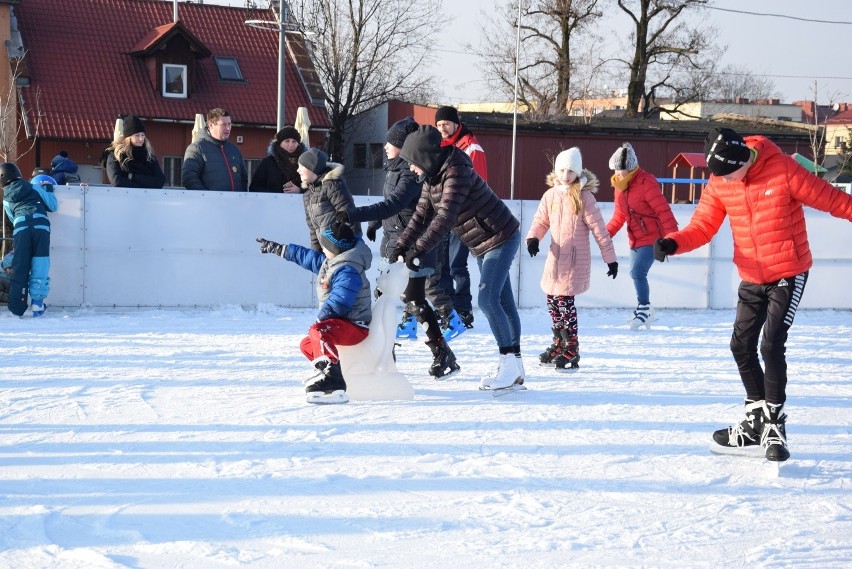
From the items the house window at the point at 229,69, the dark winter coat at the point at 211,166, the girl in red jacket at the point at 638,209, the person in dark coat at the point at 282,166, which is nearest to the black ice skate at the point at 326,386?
the person in dark coat at the point at 282,166

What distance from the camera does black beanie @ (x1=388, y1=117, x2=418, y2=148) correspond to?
649 centimetres

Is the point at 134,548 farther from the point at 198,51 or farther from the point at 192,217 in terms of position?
the point at 198,51

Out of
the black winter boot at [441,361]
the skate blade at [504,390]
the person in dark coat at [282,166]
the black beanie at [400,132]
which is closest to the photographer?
the skate blade at [504,390]

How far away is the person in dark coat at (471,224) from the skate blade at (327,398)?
758 mm

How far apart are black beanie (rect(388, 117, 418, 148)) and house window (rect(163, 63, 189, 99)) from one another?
2296 cm

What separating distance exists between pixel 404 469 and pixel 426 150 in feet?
6.47

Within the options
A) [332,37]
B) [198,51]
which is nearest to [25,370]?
[198,51]

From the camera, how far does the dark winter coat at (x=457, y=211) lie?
18.1 ft

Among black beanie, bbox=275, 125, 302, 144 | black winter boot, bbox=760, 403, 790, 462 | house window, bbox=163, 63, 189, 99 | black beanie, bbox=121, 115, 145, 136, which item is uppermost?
house window, bbox=163, 63, 189, 99

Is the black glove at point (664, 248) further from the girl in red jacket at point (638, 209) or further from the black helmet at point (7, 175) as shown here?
the black helmet at point (7, 175)

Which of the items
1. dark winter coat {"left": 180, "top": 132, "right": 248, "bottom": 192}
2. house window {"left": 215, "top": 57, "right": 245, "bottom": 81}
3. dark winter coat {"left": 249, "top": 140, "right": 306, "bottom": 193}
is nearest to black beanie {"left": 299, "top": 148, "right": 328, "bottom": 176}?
dark winter coat {"left": 249, "top": 140, "right": 306, "bottom": 193}

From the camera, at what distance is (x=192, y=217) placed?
30.6 feet

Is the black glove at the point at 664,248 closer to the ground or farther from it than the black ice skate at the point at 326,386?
farther from it

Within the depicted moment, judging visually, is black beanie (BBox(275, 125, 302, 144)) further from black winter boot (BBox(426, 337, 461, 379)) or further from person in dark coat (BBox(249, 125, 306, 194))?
black winter boot (BBox(426, 337, 461, 379))
